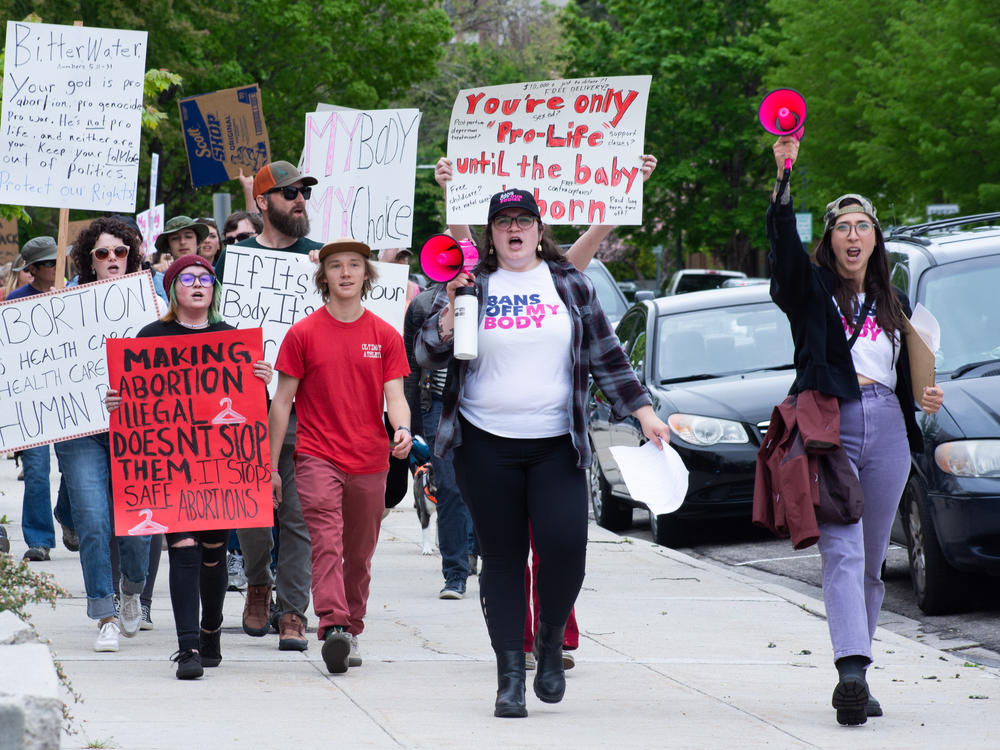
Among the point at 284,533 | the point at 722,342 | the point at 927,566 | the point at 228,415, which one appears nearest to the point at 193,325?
the point at 228,415

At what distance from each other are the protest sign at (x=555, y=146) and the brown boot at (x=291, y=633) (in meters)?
1.94

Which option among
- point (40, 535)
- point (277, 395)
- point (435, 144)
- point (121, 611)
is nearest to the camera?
point (277, 395)

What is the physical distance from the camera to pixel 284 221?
7523mm

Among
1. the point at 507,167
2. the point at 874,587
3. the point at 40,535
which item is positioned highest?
the point at 507,167

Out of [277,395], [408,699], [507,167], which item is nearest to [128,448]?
[277,395]

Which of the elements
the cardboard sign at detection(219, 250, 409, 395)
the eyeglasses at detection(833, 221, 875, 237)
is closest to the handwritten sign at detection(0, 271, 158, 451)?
the cardboard sign at detection(219, 250, 409, 395)

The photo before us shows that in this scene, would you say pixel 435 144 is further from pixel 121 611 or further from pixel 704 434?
pixel 121 611

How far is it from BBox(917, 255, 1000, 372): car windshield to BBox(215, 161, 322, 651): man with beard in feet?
11.4

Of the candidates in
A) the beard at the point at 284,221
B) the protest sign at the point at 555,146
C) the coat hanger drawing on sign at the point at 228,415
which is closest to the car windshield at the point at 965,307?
the protest sign at the point at 555,146

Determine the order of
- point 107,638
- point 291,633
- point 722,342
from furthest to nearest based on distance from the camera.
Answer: point 722,342
point 291,633
point 107,638

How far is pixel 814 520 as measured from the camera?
5.64 metres

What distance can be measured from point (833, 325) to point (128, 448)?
300 cm

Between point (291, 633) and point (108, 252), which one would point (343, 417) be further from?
point (108, 252)

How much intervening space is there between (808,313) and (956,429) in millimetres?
2399
